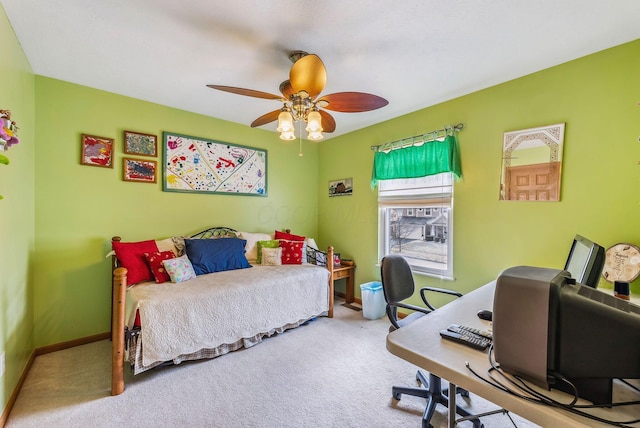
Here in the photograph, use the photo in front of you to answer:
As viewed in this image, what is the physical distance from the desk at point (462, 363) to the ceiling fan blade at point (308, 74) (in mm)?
1517

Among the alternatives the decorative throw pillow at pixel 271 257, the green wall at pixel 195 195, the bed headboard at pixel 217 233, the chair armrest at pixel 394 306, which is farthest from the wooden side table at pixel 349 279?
the chair armrest at pixel 394 306

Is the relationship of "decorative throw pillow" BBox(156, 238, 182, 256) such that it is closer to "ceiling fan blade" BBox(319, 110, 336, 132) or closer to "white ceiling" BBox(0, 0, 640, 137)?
"white ceiling" BBox(0, 0, 640, 137)

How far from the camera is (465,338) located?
1.04 metres

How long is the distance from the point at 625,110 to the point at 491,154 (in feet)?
2.83

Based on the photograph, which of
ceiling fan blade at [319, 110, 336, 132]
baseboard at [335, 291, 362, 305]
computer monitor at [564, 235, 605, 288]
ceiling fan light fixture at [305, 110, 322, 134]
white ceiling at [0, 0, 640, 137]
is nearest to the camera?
computer monitor at [564, 235, 605, 288]

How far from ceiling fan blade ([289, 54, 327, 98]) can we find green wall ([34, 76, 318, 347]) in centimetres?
149

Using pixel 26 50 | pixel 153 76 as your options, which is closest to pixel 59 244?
pixel 26 50

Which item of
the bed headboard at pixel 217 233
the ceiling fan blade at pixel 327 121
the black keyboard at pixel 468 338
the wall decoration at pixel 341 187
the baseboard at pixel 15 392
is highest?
the ceiling fan blade at pixel 327 121

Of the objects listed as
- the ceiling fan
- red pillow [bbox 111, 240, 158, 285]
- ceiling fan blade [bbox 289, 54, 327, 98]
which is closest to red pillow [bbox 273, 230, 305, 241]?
red pillow [bbox 111, 240, 158, 285]

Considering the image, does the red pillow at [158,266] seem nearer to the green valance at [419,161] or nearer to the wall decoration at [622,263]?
the green valance at [419,161]

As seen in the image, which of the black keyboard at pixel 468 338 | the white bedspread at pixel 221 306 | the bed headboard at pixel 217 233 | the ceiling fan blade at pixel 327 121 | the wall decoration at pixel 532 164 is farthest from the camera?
the bed headboard at pixel 217 233

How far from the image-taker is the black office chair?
1709 millimetres

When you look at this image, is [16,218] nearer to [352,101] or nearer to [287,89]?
[287,89]

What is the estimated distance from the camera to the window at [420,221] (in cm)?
294
